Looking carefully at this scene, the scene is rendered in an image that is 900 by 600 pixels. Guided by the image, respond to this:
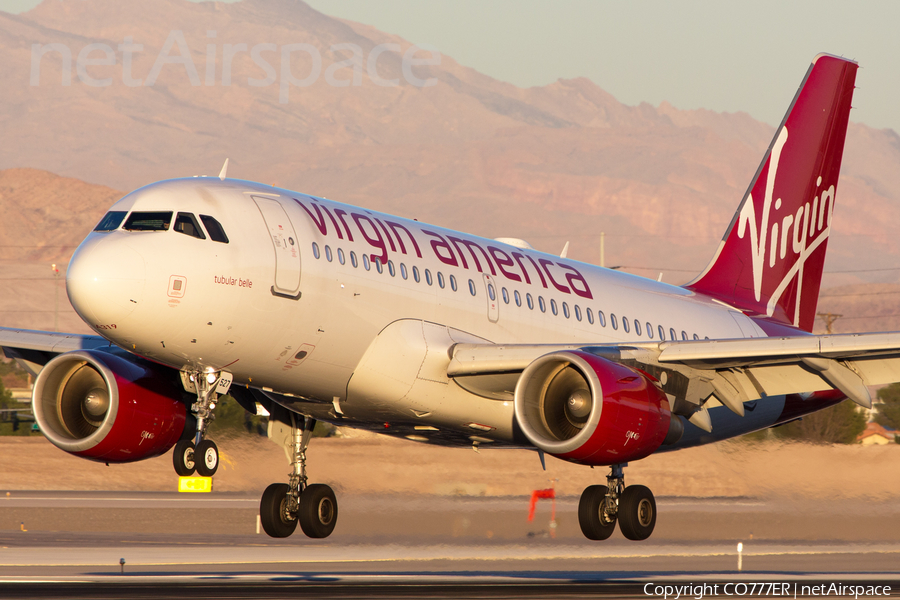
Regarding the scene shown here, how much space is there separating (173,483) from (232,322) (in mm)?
41307

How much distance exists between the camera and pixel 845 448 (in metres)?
33.3

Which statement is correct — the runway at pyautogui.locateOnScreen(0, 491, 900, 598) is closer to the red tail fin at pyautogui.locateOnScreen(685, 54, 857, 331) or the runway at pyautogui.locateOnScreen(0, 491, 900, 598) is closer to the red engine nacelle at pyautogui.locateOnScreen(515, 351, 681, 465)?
the red engine nacelle at pyautogui.locateOnScreen(515, 351, 681, 465)

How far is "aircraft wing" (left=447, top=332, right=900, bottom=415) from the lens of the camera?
21.2m

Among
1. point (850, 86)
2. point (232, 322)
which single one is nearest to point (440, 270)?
point (232, 322)

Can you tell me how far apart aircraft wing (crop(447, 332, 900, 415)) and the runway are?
5.17m

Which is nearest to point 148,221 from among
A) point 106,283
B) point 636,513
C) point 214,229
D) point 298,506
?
point 214,229

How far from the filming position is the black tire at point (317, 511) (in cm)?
2478

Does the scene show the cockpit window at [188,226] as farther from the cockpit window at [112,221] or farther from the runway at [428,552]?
the runway at [428,552]

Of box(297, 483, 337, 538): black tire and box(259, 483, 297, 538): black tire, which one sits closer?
box(259, 483, 297, 538): black tire

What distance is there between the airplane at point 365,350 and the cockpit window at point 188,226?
0.03m

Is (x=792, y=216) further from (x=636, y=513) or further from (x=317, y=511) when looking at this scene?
(x=317, y=511)

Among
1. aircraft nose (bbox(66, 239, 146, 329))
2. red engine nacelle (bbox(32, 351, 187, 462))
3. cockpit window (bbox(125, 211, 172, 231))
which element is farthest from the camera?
red engine nacelle (bbox(32, 351, 187, 462))

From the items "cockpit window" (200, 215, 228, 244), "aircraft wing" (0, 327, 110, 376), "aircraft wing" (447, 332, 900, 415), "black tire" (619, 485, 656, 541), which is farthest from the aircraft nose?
"black tire" (619, 485, 656, 541)

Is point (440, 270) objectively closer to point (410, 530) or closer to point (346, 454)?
point (346, 454)
